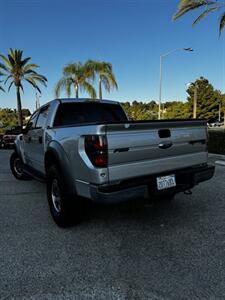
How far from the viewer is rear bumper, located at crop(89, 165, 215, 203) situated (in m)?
3.09

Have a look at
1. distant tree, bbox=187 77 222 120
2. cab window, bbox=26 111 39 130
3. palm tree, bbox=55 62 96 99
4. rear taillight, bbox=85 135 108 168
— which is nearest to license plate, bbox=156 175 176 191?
rear taillight, bbox=85 135 108 168

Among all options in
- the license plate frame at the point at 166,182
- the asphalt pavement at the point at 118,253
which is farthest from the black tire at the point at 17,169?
the license plate frame at the point at 166,182

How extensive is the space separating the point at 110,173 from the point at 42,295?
1.36 metres

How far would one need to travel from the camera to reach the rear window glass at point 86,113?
4816mm

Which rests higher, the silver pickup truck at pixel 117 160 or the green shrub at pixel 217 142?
the silver pickup truck at pixel 117 160

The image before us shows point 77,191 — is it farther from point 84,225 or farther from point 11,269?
point 11,269

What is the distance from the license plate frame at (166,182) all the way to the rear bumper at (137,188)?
1.5 inches

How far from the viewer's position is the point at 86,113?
16.9 feet

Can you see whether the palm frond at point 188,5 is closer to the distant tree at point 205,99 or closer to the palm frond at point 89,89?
the palm frond at point 89,89

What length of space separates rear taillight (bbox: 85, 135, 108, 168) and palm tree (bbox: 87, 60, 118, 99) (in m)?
21.1

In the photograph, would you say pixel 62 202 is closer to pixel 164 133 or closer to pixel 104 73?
pixel 164 133

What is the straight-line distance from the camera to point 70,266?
2912mm

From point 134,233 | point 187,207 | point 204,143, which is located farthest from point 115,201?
point 187,207

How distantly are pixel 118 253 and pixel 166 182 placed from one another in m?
1.05
